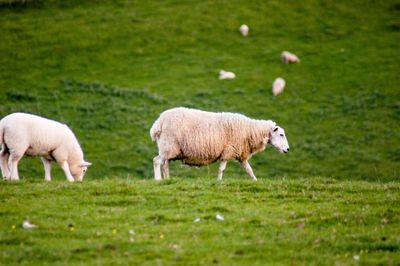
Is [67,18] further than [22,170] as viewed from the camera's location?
Yes

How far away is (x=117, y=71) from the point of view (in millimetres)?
41875

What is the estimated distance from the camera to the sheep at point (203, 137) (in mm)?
17578

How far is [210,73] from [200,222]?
2987cm

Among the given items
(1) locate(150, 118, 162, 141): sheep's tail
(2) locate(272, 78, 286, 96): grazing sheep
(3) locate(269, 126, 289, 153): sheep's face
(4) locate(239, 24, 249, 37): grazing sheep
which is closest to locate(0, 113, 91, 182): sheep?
(1) locate(150, 118, 162, 141): sheep's tail

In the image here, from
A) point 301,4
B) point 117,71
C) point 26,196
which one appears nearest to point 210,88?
point 117,71

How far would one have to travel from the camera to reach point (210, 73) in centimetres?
4191

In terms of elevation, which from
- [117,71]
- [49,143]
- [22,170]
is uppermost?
[49,143]

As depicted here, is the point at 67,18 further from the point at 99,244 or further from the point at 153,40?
the point at 99,244

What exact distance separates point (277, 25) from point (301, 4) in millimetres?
3377

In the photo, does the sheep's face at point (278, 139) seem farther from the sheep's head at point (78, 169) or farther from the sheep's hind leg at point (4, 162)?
the sheep's hind leg at point (4, 162)

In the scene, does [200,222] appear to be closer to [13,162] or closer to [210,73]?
[13,162]

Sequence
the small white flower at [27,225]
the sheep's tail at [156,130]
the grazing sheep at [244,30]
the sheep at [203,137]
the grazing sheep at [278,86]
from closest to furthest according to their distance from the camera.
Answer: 1. the small white flower at [27,225]
2. the sheep at [203,137]
3. the sheep's tail at [156,130]
4. the grazing sheep at [278,86]
5. the grazing sheep at [244,30]

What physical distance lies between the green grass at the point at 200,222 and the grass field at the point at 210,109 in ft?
0.13

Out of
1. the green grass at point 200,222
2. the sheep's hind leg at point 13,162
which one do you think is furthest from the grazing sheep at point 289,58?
the sheep's hind leg at point 13,162
